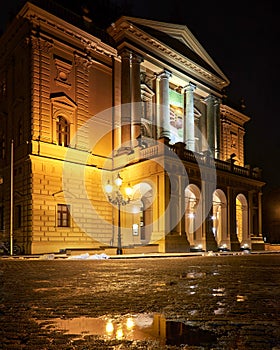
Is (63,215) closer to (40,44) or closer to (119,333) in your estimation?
(40,44)

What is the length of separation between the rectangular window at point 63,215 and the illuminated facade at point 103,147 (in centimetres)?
7

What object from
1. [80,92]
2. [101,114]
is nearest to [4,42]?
[80,92]

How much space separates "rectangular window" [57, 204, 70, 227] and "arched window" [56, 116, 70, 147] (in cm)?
454

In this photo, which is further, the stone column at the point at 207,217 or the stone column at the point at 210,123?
the stone column at the point at 210,123

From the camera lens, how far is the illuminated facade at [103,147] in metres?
27.9

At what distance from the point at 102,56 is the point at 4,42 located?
7.78 metres

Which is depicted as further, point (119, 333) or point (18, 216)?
point (18, 216)

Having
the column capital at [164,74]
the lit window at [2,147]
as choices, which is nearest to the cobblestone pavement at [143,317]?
the lit window at [2,147]

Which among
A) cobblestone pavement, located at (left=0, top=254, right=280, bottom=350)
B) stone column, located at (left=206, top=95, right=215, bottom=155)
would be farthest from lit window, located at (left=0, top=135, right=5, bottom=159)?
cobblestone pavement, located at (left=0, top=254, right=280, bottom=350)

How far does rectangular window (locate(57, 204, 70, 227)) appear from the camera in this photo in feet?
93.2

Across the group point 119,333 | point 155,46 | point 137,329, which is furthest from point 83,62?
A: point 119,333

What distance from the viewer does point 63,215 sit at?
28719 mm

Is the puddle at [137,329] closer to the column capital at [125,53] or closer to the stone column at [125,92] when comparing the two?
the stone column at [125,92]

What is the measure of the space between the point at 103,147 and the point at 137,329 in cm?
2939
